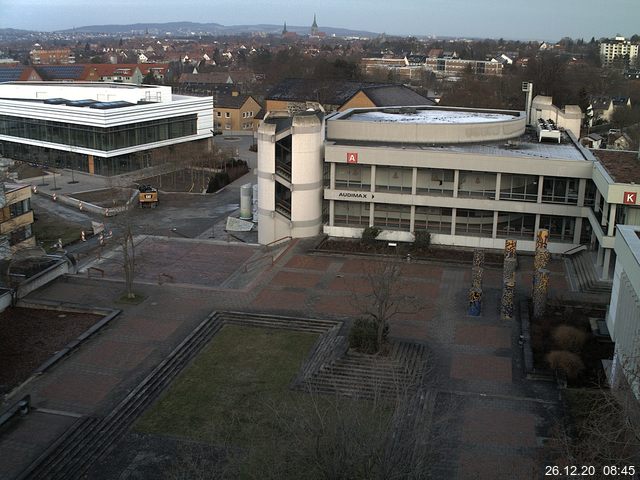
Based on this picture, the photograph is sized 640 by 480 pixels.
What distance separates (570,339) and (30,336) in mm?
19791

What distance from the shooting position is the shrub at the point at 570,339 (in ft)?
84.0

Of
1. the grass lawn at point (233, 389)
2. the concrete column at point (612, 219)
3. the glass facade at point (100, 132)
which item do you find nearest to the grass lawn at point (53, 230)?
the glass facade at point (100, 132)

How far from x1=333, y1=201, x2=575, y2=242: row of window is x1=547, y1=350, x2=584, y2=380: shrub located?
14536 mm

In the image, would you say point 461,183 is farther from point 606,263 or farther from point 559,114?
point 559,114

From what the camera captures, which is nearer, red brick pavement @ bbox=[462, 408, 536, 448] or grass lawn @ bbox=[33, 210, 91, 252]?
red brick pavement @ bbox=[462, 408, 536, 448]

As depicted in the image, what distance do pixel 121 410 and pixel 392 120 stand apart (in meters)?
28.0

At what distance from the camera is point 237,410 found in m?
22.1

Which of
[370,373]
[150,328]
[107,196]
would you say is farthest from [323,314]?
[107,196]

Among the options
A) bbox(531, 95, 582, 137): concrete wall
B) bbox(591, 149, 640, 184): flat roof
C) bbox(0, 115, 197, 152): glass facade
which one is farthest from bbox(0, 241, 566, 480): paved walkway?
bbox(0, 115, 197, 152): glass facade

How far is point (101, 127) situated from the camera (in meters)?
58.6

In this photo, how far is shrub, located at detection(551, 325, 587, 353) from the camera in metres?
25.6

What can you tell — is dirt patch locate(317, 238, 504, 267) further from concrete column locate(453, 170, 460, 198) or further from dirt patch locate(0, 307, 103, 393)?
dirt patch locate(0, 307, 103, 393)

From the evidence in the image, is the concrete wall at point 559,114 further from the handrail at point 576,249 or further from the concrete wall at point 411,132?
the handrail at point 576,249

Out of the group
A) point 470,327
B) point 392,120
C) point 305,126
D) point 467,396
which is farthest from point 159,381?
point 392,120
